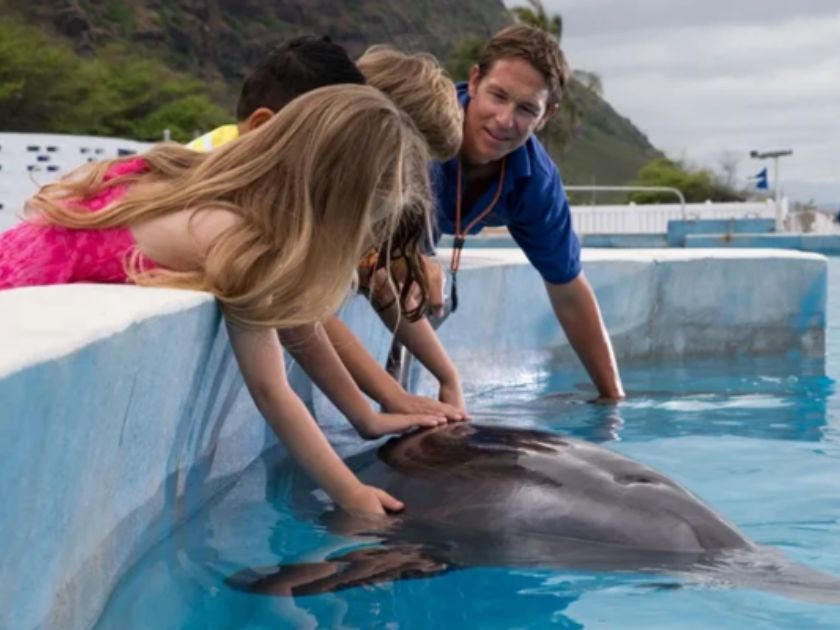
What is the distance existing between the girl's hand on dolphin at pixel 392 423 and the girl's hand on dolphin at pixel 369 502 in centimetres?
41

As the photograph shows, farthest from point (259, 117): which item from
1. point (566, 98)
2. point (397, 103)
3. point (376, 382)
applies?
point (566, 98)

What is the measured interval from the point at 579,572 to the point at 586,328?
8.51ft

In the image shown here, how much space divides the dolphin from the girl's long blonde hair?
464mm

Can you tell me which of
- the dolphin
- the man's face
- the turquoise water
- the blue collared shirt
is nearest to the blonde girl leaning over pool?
the dolphin

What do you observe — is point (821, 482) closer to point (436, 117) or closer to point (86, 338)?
point (436, 117)

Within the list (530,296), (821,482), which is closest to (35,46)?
(530,296)

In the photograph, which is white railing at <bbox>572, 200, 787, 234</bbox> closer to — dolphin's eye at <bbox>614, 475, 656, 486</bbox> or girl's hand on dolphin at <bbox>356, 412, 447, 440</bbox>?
girl's hand on dolphin at <bbox>356, 412, 447, 440</bbox>

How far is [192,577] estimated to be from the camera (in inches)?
106

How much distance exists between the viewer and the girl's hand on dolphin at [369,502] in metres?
2.89

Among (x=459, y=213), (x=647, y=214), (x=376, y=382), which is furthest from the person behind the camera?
(x=647, y=214)

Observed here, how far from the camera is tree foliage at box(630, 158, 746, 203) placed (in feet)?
144

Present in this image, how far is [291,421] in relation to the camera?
2.87 m

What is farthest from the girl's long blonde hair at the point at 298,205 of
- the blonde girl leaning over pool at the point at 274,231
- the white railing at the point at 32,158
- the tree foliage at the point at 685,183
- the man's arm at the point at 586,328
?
the tree foliage at the point at 685,183

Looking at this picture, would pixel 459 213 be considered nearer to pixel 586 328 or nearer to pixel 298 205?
pixel 586 328
